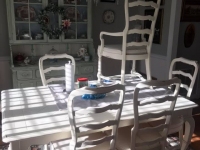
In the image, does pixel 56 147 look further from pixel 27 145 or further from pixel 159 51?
pixel 159 51

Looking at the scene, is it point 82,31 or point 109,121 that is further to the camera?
point 82,31

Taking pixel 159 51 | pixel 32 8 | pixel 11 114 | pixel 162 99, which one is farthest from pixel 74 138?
pixel 159 51

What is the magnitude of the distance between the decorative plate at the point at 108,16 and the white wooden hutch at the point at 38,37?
0.50 metres

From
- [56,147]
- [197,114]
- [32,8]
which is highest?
[32,8]

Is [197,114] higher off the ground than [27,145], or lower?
lower

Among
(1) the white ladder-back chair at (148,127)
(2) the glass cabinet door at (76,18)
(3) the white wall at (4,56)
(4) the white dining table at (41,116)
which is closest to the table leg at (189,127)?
(4) the white dining table at (41,116)

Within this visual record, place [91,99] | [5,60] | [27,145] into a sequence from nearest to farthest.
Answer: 1. [27,145]
2. [91,99]
3. [5,60]

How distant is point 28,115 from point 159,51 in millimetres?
3006

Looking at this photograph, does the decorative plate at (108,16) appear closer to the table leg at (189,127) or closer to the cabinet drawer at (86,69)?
the cabinet drawer at (86,69)

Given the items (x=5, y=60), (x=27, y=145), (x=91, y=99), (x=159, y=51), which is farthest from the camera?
(x=159, y=51)

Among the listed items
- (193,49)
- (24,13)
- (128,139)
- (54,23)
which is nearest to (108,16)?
(54,23)

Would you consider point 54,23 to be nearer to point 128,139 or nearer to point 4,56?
point 4,56

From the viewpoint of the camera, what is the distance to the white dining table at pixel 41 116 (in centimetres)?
114

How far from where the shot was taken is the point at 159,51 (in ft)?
12.5
